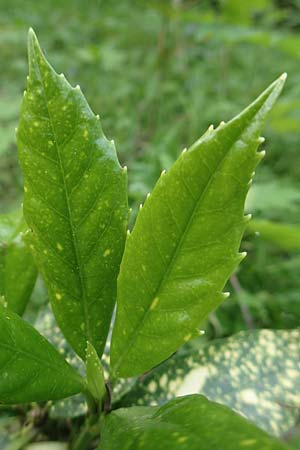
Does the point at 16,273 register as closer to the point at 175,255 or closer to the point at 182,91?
the point at 175,255

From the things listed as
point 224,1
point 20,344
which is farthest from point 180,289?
point 224,1

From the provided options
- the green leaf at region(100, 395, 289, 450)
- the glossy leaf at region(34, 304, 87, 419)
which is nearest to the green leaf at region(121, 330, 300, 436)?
the glossy leaf at region(34, 304, 87, 419)

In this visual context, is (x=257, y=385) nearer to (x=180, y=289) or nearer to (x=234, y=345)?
(x=234, y=345)

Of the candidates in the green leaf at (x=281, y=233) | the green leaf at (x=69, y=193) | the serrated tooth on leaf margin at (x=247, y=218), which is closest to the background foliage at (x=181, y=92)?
the green leaf at (x=281, y=233)

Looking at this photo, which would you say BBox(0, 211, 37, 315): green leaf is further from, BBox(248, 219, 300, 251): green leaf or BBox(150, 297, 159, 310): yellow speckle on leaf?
BBox(248, 219, 300, 251): green leaf

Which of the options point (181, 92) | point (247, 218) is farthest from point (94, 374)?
point (181, 92)
